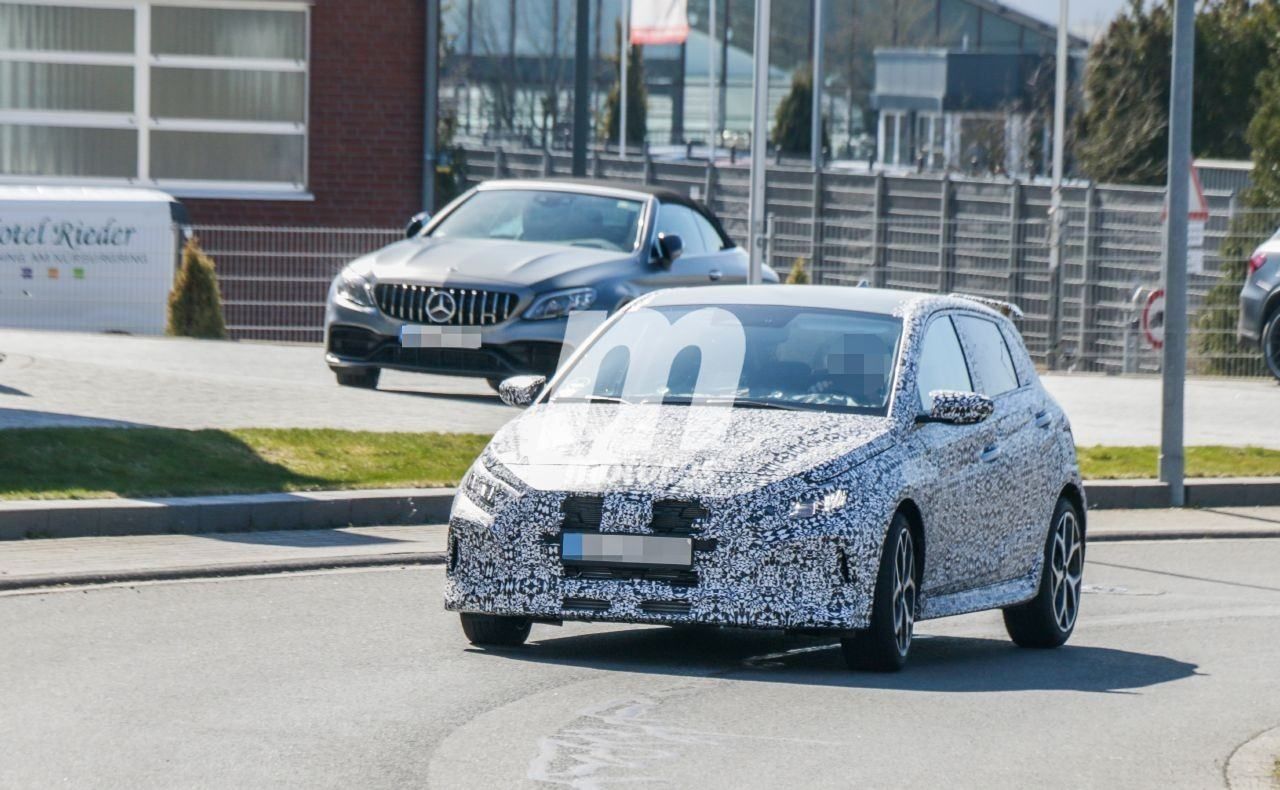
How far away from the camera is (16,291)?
1050 inches

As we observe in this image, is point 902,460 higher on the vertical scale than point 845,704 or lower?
higher

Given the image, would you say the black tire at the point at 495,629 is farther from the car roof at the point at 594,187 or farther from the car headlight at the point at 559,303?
the car roof at the point at 594,187

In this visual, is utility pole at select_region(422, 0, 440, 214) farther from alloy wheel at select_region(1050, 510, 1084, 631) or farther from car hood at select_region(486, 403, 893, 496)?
car hood at select_region(486, 403, 893, 496)

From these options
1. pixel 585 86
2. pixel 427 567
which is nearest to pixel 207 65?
pixel 585 86

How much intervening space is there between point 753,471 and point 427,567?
3889 millimetres

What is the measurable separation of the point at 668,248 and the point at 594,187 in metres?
1.15

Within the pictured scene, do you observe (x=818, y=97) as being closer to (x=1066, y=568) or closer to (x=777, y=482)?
(x=1066, y=568)

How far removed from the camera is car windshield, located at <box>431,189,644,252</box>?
64.5ft

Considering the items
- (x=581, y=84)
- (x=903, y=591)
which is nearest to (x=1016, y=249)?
(x=581, y=84)

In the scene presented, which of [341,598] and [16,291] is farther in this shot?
[16,291]

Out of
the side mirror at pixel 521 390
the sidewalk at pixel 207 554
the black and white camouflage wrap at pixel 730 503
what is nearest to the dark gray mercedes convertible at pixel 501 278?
the sidewalk at pixel 207 554

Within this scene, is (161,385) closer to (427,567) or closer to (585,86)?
(427,567)

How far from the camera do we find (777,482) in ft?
29.4

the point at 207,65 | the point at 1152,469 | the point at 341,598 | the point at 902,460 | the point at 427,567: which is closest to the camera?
the point at 902,460
